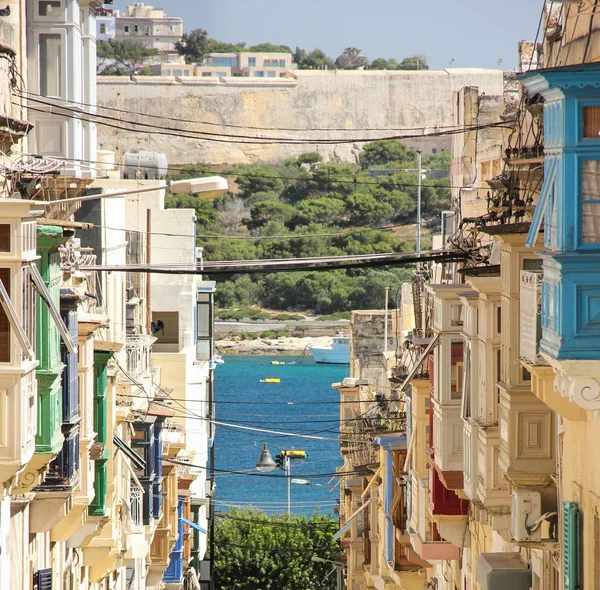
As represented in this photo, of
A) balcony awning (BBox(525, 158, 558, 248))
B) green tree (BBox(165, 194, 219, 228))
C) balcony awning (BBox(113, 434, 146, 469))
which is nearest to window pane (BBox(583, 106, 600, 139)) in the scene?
balcony awning (BBox(525, 158, 558, 248))

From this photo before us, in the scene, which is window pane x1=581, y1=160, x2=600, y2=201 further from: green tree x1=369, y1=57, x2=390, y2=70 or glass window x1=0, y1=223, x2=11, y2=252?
green tree x1=369, y1=57, x2=390, y2=70

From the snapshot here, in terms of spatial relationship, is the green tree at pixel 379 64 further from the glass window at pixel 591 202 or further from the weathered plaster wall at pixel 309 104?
the glass window at pixel 591 202

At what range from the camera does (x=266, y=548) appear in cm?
4641

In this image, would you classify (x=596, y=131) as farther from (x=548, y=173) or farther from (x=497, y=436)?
(x=497, y=436)

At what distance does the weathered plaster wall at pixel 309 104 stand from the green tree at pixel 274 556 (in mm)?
103801

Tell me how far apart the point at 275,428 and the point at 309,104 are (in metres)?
71.1

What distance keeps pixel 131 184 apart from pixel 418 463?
12306 millimetres

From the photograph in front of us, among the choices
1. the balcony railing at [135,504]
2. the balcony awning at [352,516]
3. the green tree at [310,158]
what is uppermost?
the green tree at [310,158]

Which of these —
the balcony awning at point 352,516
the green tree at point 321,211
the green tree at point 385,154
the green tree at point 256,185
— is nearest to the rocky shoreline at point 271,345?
Result: the green tree at point 321,211

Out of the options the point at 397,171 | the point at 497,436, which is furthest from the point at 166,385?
the point at 397,171

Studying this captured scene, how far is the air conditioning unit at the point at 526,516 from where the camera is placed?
38.7ft

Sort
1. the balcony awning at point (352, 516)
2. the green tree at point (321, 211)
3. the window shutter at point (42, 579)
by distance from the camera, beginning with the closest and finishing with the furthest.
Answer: the window shutter at point (42, 579)
the balcony awning at point (352, 516)
the green tree at point (321, 211)

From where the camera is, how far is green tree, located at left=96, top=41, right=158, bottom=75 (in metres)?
171

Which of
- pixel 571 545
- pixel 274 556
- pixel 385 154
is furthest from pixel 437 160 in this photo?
pixel 571 545
